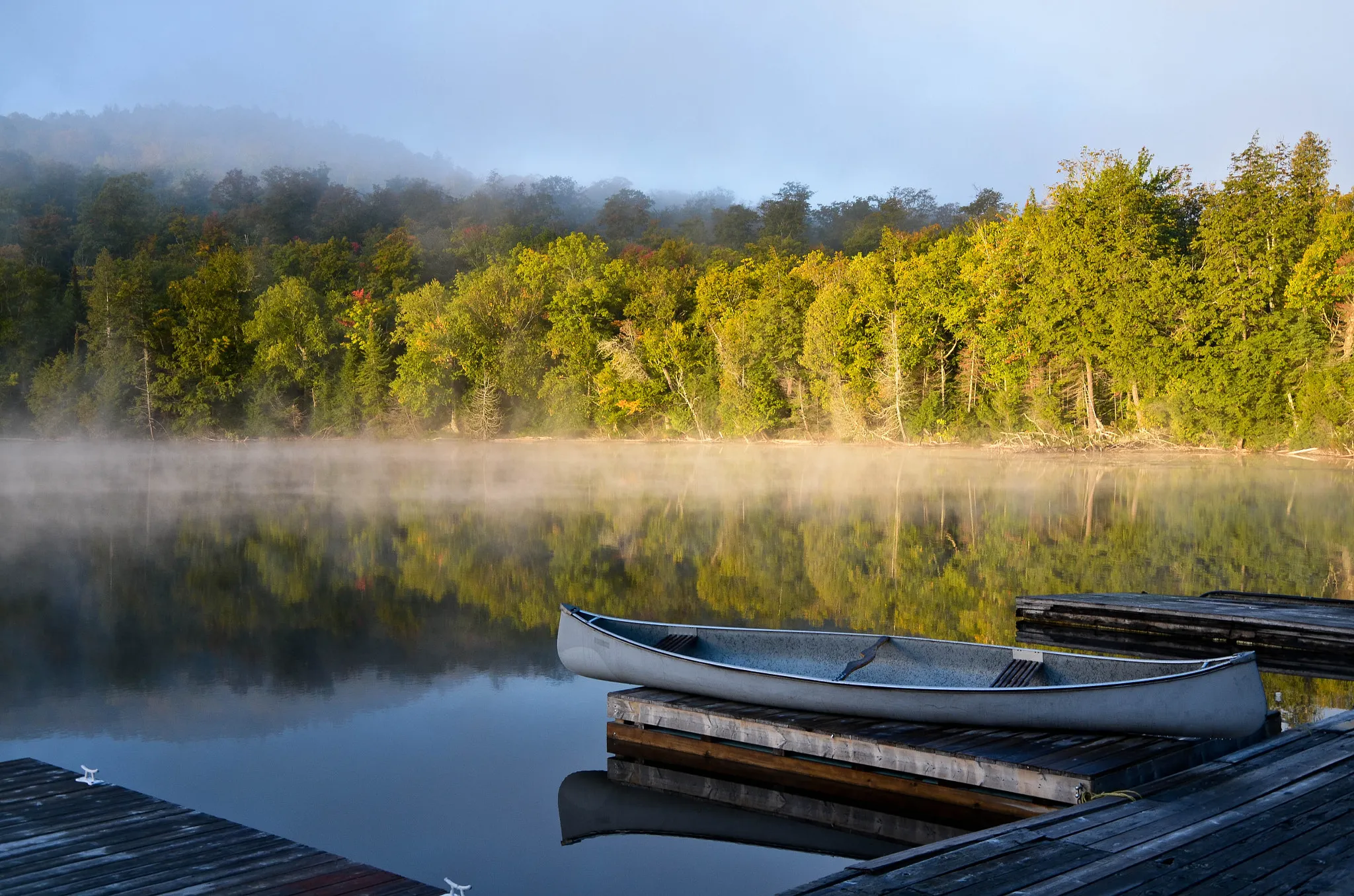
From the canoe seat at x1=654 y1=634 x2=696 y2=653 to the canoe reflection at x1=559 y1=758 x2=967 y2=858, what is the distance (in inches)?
45.4

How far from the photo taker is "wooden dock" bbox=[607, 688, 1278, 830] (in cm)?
596

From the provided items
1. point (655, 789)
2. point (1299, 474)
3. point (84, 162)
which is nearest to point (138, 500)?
point (655, 789)

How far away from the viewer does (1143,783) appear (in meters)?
5.72

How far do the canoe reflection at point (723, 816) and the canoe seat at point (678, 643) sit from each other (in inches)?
45.4

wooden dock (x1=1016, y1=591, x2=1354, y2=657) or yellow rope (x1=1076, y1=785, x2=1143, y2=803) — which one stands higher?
yellow rope (x1=1076, y1=785, x2=1143, y2=803)

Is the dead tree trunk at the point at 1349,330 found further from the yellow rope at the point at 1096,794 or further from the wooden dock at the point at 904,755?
the yellow rope at the point at 1096,794

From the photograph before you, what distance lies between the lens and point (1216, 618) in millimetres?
10188

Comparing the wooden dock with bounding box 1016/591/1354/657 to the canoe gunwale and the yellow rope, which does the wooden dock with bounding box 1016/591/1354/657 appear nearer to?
the canoe gunwale

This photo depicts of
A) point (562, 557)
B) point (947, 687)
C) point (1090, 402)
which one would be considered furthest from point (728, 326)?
point (947, 687)

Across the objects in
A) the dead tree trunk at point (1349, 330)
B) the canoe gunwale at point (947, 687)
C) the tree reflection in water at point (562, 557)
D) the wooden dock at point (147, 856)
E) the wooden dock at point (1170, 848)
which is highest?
the dead tree trunk at point (1349, 330)

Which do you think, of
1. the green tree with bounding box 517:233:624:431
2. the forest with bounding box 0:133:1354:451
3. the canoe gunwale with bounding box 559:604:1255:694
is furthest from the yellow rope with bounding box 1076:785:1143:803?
the green tree with bounding box 517:233:624:431

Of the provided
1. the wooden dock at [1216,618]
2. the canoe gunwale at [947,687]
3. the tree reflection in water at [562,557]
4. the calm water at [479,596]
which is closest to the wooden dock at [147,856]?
the calm water at [479,596]

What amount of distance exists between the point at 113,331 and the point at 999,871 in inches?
2215

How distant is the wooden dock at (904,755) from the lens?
19.6ft
